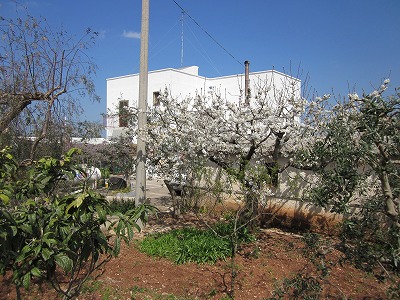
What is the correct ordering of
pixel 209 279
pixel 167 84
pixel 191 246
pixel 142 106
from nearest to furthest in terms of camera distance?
1. pixel 209 279
2. pixel 191 246
3. pixel 142 106
4. pixel 167 84

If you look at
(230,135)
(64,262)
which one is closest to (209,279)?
(230,135)

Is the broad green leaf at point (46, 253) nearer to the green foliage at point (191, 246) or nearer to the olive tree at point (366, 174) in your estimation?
the olive tree at point (366, 174)

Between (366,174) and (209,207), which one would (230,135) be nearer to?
(209,207)

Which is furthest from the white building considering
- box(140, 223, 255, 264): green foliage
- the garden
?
box(140, 223, 255, 264): green foliage

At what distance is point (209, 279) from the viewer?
4.83 metres

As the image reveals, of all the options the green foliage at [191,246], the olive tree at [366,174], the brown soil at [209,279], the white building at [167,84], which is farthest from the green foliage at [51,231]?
the white building at [167,84]

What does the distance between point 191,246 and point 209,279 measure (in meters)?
0.96

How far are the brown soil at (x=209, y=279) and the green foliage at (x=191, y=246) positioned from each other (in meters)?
0.13

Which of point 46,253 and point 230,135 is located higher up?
point 230,135

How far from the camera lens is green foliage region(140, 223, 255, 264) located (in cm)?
549

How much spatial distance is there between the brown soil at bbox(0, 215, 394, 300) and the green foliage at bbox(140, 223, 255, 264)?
134 millimetres

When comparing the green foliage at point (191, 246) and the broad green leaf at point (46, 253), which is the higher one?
the broad green leaf at point (46, 253)

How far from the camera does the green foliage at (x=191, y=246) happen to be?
18.0 feet

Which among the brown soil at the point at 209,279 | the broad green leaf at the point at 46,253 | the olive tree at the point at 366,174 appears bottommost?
the brown soil at the point at 209,279
